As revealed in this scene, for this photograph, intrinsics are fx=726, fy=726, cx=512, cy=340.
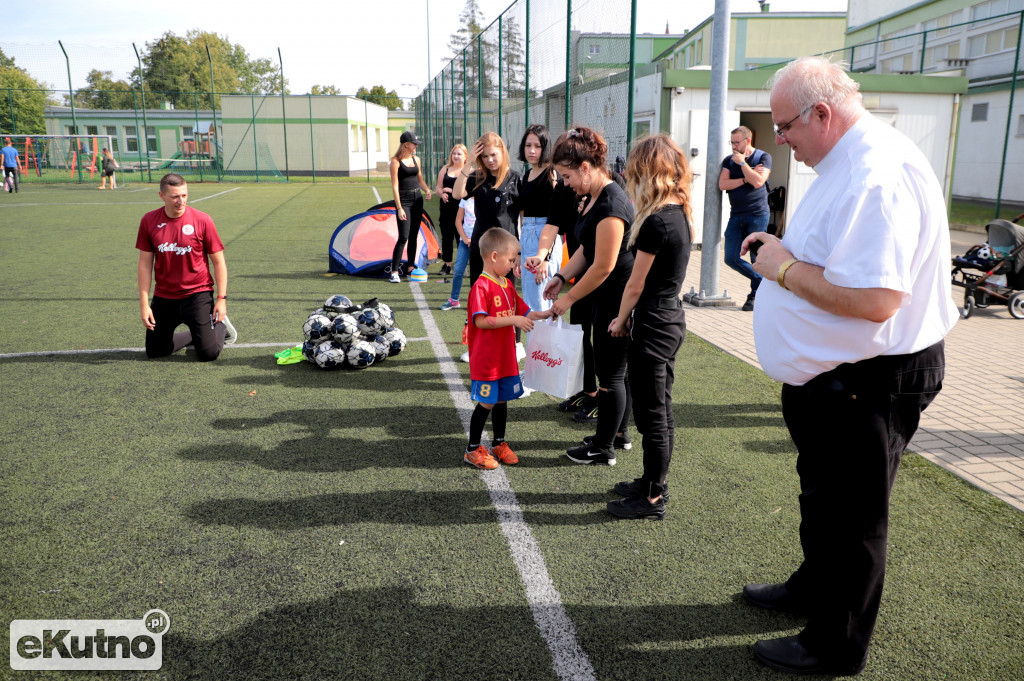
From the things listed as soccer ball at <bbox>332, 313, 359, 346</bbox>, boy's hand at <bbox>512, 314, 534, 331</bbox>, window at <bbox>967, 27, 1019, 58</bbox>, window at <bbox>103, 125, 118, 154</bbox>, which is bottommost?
soccer ball at <bbox>332, 313, 359, 346</bbox>

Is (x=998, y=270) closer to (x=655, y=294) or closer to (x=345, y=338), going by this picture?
(x=655, y=294)

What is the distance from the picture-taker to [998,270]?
847 centimetres

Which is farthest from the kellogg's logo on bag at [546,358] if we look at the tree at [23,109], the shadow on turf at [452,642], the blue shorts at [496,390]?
the tree at [23,109]

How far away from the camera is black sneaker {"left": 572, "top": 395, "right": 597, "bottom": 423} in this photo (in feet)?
16.9

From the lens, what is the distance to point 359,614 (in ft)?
9.59

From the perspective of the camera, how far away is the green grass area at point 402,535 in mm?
2738

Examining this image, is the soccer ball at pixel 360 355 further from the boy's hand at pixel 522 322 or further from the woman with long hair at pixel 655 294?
the woman with long hair at pixel 655 294

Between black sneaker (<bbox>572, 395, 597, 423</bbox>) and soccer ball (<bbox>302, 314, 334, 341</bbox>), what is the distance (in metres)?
2.35

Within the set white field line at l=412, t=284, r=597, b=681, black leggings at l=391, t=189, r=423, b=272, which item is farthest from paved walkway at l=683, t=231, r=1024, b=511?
black leggings at l=391, t=189, r=423, b=272

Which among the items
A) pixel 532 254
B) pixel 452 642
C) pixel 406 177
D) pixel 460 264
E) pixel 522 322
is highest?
pixel 406 177

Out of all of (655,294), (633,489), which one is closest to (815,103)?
(655,294)

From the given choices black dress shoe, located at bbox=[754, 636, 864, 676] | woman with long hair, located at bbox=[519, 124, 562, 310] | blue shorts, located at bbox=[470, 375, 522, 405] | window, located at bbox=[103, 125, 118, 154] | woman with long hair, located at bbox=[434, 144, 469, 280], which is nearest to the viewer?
black dress shoe, located at bbox=[754, 636, 864, 676]

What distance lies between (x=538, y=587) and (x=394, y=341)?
12.5 ft

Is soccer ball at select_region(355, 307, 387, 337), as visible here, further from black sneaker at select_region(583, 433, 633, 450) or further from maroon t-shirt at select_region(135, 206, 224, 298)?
black sneaker at select_region(583, 433, 633, 450)
